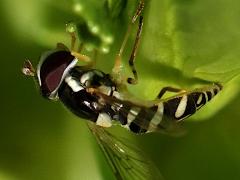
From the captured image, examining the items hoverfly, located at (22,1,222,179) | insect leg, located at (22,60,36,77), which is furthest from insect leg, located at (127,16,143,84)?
insect leg, located at (22,60,36,77)

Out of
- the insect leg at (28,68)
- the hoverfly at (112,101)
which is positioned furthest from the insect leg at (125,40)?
the insect leg at (28,68)

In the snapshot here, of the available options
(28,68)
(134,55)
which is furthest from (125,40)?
(28,68)

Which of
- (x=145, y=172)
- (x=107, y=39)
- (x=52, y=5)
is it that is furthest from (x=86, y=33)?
(x=145, y=172)

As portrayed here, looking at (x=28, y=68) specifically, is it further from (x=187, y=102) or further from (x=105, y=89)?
(x=187, y=102)

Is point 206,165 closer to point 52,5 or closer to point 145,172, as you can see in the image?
point 145,172

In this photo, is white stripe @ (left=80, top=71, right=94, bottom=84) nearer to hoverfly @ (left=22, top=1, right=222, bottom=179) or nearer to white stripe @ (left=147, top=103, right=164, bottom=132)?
hoverfly @ (left=22, top=1, right=222, bottom=179)

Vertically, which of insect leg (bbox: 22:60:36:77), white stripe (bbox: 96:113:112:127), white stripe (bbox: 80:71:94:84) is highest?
white stripe (bbox: 80:71:94:84)

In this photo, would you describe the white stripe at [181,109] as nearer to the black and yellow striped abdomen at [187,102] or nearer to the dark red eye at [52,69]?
the black and yellow striped abdomen at [187,102]

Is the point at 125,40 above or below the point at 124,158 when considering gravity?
above
